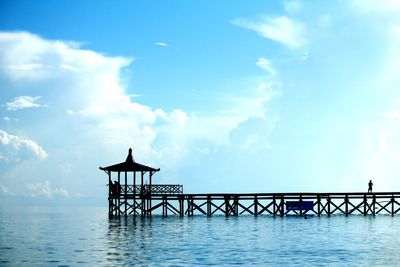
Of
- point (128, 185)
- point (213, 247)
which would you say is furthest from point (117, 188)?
point (213, 247)

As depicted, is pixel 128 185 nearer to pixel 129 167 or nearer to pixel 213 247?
pixel 129 167

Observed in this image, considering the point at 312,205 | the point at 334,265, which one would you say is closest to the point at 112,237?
the point at 334,265

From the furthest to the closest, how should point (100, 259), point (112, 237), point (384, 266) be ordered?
point (112, 237)
point (100, 259)
point (384, 266)

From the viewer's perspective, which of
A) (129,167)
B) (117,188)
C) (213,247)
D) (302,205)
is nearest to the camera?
(213,247)

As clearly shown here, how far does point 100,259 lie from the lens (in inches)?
994

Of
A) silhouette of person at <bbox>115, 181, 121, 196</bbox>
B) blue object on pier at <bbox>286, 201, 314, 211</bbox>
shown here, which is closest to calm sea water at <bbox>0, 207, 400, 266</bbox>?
blue object on pier at <bbox>286, 201, 314, 211</bbox>

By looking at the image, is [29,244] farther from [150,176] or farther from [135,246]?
[150,176]

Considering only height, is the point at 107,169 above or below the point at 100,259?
above

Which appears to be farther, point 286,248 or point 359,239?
point 359,239

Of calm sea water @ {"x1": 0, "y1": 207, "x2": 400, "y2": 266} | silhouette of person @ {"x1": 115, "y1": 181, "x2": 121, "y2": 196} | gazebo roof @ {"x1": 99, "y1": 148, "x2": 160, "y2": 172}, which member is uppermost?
gazebo roof @ {"x1": 99, "y1": 148, "x2": 160, "y2": 172}

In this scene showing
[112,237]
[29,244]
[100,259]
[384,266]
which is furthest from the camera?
Answer: [112,237]

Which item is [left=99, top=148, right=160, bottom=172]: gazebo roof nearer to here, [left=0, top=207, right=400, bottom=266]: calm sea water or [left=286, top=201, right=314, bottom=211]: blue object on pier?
[left=0, top=207, right=400, bottom=266]: calm sea water

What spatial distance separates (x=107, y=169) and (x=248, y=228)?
16347 millimetres

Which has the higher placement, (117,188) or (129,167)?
(129,167)
